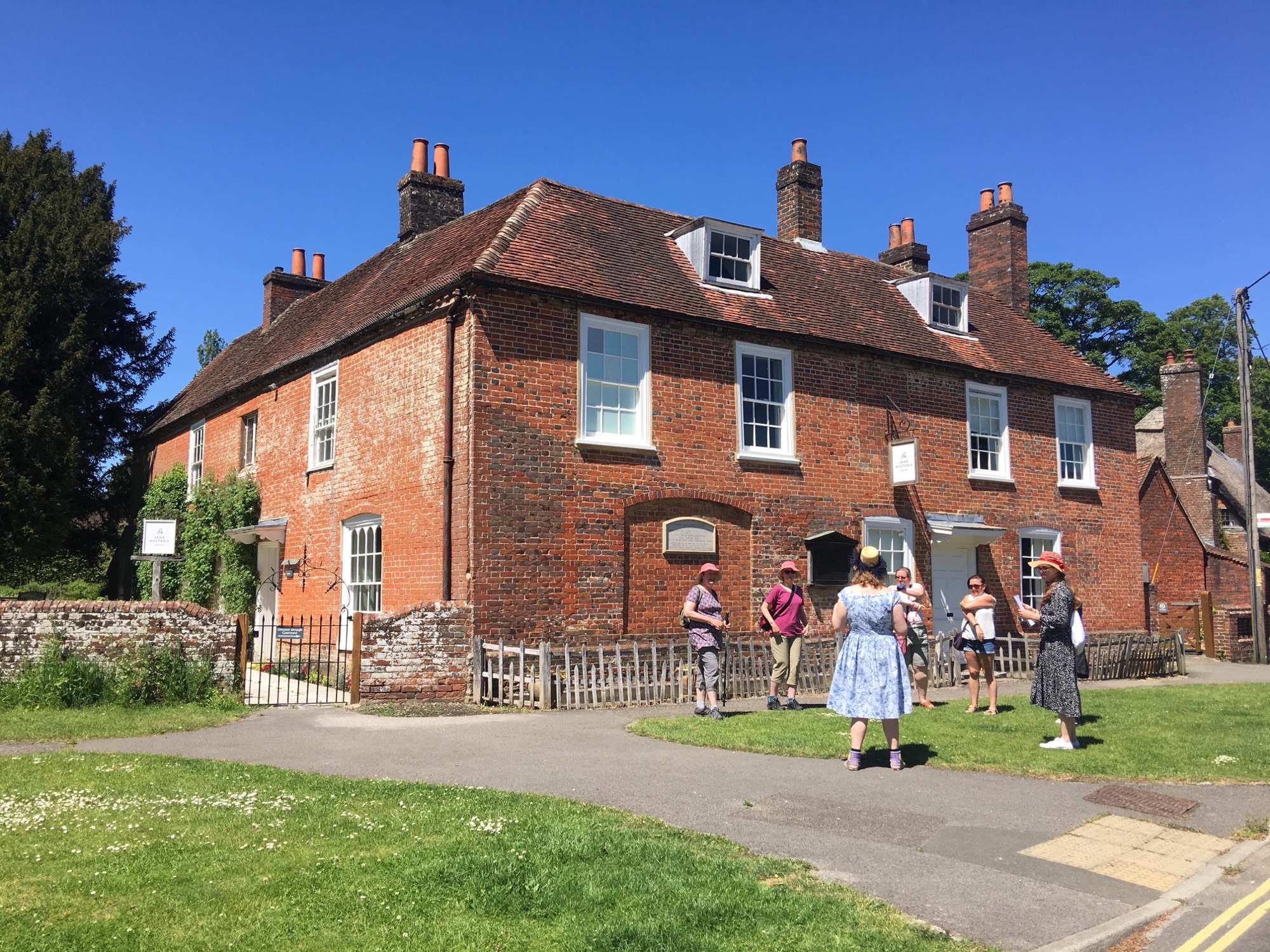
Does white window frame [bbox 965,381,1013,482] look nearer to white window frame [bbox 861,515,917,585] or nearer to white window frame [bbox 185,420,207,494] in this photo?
white window frame [bbox 861,515,917,585]

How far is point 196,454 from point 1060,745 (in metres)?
20.8

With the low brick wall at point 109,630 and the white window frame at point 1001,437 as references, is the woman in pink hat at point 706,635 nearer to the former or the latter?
the low brick wall at point 109,630

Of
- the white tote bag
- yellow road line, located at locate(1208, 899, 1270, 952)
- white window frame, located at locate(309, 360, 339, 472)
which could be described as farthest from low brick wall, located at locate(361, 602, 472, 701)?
yellow road line, located at locate(1208, 899, 1270, 952)

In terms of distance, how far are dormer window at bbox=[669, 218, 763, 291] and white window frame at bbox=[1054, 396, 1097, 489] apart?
8532 mm

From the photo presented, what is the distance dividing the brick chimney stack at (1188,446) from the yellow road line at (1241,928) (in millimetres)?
27009

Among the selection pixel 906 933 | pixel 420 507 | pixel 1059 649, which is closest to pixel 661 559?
pixel 420 507

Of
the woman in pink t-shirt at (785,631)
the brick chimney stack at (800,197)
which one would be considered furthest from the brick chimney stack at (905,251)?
the woman in pink t-shirt at (785,631)

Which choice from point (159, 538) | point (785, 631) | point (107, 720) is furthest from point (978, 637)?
point (159, 538)

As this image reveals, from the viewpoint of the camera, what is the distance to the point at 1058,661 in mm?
9383

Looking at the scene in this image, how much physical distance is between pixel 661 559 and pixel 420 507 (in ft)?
12.6

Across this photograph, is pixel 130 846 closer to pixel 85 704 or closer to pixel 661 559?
pixel 85 704

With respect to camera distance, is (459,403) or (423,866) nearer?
(423,866)

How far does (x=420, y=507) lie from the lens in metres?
14.9

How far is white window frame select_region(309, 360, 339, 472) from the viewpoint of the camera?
57.9ft
